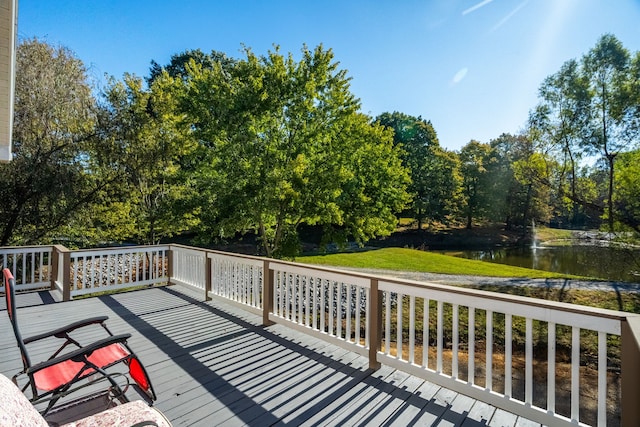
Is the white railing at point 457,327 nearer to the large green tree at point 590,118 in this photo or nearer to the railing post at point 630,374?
the railing post at point 630,374

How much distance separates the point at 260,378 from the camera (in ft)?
9.91

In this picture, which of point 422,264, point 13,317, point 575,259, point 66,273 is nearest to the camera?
point 13,317

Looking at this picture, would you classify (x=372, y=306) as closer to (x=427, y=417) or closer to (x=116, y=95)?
(x=427, y=417)

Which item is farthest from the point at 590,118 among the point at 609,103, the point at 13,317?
the point at 13,317

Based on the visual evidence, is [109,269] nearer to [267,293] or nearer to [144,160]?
[267,293]

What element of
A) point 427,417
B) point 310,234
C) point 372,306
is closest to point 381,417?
point 427,417

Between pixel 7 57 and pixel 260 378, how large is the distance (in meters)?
4.27

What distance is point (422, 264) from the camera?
50.5 feet

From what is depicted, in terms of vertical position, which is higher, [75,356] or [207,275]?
[75,356]

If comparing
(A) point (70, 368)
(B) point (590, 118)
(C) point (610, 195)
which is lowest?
(A) point (70, 368)

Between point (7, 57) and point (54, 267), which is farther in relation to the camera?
point (54, 267)

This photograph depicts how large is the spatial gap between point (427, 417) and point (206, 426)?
5.31 feet

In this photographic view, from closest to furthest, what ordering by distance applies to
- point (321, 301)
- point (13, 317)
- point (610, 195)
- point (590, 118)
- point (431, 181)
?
1. point (13, 317)
2. point (321, 301)
3. point (610, 195)
4. point (590, 118)
5. point (431, 181)

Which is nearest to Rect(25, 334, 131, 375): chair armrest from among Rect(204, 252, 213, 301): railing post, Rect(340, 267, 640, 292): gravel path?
Rect(204, 252, 213, 301): railing post
